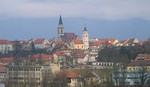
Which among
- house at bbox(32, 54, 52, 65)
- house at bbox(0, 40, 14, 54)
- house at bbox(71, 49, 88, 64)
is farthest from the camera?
house at bbox(0, 40, 14, 54)

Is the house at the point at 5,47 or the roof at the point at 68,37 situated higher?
the roof at the point at 68,37

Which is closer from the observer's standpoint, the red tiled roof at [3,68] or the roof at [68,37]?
the red tiled roof at [3,68]

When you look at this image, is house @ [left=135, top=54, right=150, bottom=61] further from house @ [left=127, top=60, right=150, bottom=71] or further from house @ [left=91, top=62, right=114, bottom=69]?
house @ [left=91, top=62, right=114, bottom=69]

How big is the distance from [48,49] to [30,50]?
20.5ft

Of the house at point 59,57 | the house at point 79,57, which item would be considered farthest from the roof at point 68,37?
the house at point 59,57

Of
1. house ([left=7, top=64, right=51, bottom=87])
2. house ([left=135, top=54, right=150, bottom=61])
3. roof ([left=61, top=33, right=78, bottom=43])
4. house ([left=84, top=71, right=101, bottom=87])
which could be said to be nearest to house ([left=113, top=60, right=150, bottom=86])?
house ([left=84, top=71, right=101, bottom=87])

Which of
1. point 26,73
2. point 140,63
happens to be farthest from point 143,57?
point 26,73

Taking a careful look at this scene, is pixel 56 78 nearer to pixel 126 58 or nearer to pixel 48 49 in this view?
pixel 126 58

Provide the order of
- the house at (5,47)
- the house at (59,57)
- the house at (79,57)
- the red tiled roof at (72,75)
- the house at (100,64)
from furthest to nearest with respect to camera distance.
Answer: the house at (5,47)
the house at (79,57)
the house at (59,57)
the house at (100,64)
the red tiled roof at (72,75)

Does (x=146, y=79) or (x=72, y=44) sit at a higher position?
(x=72, y=44)

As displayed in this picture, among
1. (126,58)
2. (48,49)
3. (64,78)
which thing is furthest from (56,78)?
(48,49)

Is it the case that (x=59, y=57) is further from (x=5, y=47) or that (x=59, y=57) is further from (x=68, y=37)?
(x=68, y=37)

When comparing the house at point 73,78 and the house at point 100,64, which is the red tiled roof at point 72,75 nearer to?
the house at point 73,78

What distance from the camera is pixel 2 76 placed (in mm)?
62250
